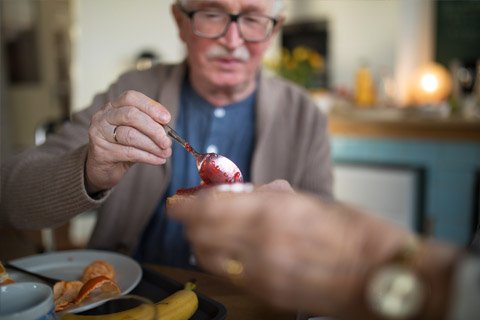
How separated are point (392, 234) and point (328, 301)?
0.29 ft

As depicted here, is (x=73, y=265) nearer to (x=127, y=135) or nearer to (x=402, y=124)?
(x=127, y=135)

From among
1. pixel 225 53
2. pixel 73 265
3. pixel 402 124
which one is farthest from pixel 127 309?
pixel 402 124

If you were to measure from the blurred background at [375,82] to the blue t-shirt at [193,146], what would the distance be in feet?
1.32

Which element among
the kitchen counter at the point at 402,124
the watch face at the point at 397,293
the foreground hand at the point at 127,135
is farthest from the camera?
the kitchen counter at the point at 402,124

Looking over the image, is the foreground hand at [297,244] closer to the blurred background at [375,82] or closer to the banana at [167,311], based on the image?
the banana at [167,311]

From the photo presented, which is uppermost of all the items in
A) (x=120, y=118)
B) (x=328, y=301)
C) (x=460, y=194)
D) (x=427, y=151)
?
(x=120, y=118)

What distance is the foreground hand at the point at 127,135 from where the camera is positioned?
81 centimetres

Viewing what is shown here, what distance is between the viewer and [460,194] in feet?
7.54

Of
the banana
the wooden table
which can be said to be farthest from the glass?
the wooden table

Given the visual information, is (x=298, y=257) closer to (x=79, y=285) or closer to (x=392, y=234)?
(x=392, y=234)

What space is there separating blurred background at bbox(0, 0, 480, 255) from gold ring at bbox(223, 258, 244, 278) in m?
1.17

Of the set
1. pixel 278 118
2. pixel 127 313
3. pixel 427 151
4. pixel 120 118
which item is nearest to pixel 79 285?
pixel 127 313

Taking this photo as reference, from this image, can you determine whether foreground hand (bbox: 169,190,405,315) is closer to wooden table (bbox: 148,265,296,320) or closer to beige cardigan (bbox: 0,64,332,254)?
wooden table (bbox: 148,265,296,320)

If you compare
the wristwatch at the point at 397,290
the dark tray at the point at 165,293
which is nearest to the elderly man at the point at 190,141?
the dark tray at the point at 165,293
